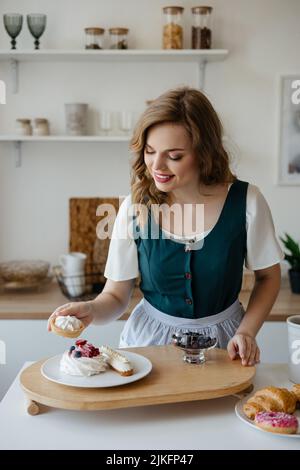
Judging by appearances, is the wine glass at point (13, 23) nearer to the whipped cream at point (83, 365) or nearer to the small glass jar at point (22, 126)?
the small glass jar at point (22, 126)

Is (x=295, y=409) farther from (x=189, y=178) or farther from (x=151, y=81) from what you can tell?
(x=151, y=81)

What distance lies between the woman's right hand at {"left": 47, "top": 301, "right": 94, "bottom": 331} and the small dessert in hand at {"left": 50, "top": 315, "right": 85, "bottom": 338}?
3 centimetres

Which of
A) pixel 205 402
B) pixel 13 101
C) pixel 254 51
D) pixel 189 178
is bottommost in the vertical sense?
pixel 205 402

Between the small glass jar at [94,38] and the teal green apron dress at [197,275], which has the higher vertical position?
the small glass jar at [94,38]

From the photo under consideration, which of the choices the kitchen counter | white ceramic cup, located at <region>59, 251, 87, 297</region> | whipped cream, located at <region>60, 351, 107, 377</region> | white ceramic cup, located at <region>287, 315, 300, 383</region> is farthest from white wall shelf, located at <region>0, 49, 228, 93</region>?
whipped cream, located at <region>60, 351, 107, 377</region>

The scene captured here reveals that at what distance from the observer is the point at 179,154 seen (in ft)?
5.75

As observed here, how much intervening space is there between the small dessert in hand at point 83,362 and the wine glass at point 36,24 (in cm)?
202

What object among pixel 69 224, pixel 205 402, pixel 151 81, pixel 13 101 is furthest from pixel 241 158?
pixel 205 402

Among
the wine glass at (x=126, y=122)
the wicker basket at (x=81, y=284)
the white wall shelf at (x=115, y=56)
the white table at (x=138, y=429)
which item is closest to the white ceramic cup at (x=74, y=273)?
the wicker basket at (x=81, y=284)

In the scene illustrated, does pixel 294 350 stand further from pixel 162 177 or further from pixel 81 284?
pixel 81 284

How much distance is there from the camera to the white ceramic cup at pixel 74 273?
3.12 m

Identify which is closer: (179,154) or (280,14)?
(179,154)

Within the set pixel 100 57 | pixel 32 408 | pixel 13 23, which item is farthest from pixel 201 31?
pixel 32 408

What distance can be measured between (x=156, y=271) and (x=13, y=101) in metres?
1.79
